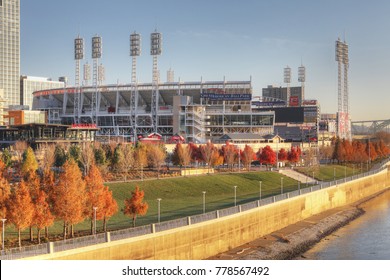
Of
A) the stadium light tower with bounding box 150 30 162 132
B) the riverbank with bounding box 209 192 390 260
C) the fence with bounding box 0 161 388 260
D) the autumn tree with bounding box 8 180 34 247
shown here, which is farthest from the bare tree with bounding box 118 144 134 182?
the stadium light tower with bounding box 150 30 162 132

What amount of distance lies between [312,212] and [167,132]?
A: 8727cm

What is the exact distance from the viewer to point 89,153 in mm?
80375

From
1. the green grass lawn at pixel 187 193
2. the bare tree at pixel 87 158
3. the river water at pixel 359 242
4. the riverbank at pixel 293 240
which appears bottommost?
the river water at pixel 359 242

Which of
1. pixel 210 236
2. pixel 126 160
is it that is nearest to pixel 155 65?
pixel 126 160

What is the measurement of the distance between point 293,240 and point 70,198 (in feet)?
79.1

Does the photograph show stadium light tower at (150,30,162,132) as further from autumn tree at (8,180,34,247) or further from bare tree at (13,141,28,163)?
autumn tree at (8,180,34,247)

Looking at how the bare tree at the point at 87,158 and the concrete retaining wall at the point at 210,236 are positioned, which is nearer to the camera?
the concrete retaining wall at the point at 210,236

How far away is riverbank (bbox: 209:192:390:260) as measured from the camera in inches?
2060

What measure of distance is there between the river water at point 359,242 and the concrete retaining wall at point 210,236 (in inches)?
198

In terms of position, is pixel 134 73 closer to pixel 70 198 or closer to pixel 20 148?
→ pixel 20 148

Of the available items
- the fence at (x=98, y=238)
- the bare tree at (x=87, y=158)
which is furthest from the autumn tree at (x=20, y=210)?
the bare tree at (x=87, y=158)

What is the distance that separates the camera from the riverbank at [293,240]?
172 feet

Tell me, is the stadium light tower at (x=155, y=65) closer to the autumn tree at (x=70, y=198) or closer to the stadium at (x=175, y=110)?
the stadium at (x=175, y=110)

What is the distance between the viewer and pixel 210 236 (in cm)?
5000
